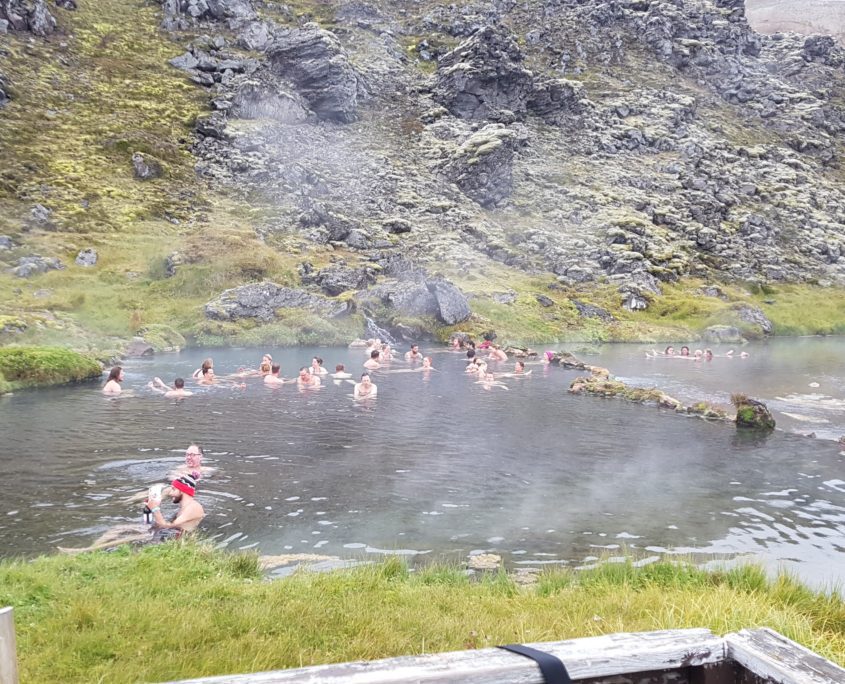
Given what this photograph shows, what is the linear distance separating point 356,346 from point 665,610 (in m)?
39.9

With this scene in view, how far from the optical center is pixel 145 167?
73688 millimetres

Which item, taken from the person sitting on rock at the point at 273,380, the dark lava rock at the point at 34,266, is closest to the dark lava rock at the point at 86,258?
the dark lava rock at the point at 34,266

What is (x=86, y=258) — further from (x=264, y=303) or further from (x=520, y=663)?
(x=520, y=663)

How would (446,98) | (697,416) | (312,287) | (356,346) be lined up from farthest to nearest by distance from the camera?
(446,98)
(312,287)
(356,346)
(697,416)

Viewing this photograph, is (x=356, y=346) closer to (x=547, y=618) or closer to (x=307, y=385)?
(x=307, y=385)

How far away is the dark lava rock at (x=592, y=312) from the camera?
63.0 metres

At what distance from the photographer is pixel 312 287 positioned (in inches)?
2127

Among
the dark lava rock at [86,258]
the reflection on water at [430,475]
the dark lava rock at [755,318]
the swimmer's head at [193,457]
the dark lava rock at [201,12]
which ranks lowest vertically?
the reflection on water at [430,475]

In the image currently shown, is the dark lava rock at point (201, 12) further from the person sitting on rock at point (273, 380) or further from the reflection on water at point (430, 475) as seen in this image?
the reflection on water at point (430, 475)

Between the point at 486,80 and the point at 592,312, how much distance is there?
59.3 meters

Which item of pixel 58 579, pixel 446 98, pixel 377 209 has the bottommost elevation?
pixel 58 579

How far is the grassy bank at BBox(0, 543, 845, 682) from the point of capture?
4.96 m

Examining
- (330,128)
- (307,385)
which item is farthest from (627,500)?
(330,128)

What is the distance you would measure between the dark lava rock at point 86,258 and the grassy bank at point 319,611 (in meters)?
51.1
